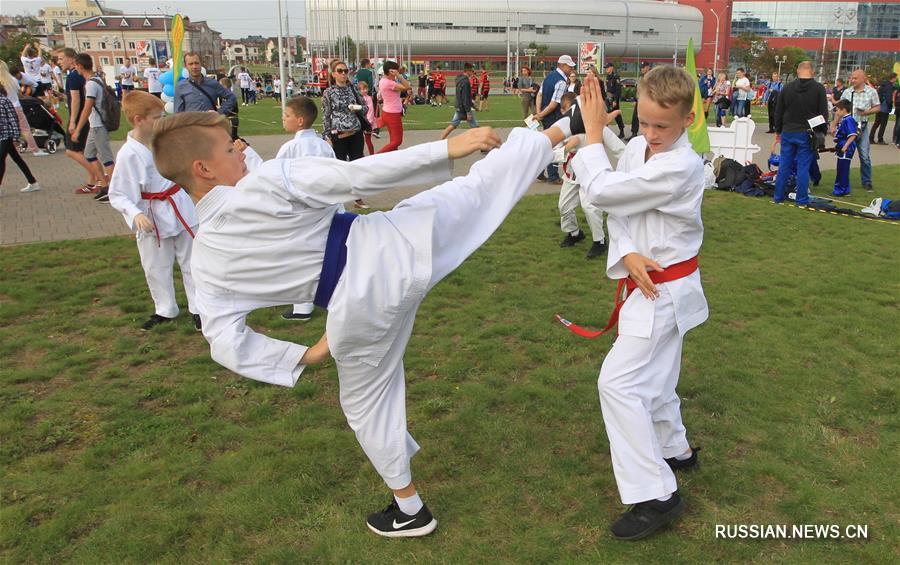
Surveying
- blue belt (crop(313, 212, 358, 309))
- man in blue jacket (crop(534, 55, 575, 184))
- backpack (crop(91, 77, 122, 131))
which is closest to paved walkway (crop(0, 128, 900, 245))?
man in blue jacket (crop(534, 55, 575, 184))

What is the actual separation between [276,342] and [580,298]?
4.42 metres

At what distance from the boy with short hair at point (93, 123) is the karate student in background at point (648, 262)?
9811 mm

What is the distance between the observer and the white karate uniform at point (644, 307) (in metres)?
2.91

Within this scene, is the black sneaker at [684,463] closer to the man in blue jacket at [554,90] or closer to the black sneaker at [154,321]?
the black sneaker at [154,321]

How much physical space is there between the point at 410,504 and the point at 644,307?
57.6 inches

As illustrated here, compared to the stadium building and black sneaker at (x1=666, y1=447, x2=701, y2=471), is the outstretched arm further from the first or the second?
the stadium building

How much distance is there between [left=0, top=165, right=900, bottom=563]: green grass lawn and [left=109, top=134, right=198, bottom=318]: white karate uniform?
390 millimetres

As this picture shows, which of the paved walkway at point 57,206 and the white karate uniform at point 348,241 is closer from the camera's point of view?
the white karate uniform at point 348,241

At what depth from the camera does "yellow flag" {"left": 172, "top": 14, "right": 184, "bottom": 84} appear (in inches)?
346

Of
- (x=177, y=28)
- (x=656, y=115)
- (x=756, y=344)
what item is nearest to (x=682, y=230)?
(x=656, y=115)

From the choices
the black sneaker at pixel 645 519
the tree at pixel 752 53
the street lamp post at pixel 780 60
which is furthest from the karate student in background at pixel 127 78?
the tree at pixel 752 53

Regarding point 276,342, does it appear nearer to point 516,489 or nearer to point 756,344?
point 516,489

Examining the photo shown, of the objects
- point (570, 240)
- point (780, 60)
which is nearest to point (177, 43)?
point (570, 240)

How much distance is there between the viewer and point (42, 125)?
15.6 meters
